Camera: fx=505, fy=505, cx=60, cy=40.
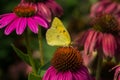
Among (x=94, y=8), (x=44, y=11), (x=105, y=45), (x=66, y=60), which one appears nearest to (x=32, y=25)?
(x=66, y=60)

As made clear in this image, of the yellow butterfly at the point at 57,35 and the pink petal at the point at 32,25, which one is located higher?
the pink petal at the point at 32,25

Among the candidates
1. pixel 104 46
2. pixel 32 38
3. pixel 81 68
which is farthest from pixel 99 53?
pixel 32 38

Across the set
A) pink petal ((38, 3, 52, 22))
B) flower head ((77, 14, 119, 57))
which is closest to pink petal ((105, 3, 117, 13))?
flower head ((77, 14, 119, 57))

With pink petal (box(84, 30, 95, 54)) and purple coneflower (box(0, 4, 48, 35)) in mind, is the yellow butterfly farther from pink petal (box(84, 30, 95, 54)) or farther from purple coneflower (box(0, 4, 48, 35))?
pink petal (box(84, 30, 95, 54))

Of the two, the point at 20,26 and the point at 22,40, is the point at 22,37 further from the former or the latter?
the point at 20,26

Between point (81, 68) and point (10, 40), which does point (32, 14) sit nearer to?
point (81, 68)

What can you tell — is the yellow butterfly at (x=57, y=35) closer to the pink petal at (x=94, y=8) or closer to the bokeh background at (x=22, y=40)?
the bokeh background at (x=22, y=40)

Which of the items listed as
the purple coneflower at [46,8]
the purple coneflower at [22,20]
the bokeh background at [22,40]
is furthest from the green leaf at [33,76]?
the bokeh background at [22,40]
